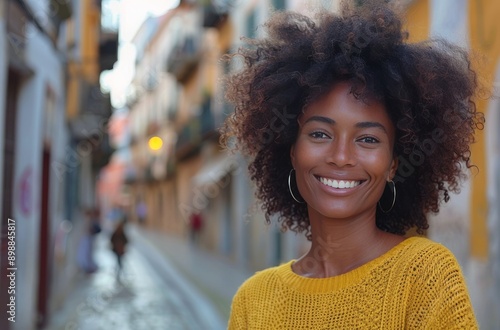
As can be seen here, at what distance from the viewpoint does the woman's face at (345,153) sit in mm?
1983

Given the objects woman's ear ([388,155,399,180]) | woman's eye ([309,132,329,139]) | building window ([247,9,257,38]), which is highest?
building window ([247,9,257,38])

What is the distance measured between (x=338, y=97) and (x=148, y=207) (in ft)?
159

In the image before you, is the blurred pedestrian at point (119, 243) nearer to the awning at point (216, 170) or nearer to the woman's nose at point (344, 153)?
the awning at point (216, 170)

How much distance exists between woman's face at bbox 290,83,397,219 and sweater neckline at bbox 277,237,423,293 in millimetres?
152

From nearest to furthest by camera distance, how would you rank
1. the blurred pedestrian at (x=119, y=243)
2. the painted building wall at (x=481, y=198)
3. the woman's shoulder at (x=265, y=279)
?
the woman's shoulder at (x=265, y=279) → the painted building wall at (x=481, y=198) → the blurred pedestrian at (x=119, y=243)

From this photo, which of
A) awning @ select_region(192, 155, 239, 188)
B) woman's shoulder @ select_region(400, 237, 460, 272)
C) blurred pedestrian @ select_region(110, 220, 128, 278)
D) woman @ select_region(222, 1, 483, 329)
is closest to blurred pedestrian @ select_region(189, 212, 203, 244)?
awning @ select_region(192, 155, 239, 188)

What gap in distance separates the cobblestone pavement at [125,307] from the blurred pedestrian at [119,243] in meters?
0.32

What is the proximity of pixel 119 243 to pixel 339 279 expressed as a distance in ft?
43.2

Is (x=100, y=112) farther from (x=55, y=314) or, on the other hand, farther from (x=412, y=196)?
(x=412, y=196)

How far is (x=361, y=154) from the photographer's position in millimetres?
1983

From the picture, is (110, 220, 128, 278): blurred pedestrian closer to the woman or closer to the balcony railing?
the woman

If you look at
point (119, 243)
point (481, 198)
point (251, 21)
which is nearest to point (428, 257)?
point (481, 198)

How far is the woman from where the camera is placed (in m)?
1.90

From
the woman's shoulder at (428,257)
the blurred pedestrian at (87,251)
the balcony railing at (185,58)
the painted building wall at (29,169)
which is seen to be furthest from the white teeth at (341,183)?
the balcony railing at (185,58)
